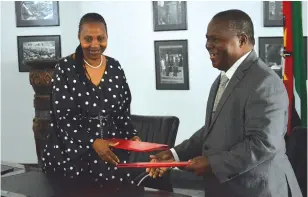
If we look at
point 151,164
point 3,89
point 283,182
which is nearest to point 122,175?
point 151,164

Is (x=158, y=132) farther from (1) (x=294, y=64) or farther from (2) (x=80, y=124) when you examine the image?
(1) (x=294, y=64)

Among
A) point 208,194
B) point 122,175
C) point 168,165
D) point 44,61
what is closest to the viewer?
point 168,165

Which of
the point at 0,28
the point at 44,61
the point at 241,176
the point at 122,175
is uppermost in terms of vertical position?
the point at 0,28

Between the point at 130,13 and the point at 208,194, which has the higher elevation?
the point at 130,13

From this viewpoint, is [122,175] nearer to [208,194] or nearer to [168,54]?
[208,194]

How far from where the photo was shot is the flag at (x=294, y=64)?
289 cm

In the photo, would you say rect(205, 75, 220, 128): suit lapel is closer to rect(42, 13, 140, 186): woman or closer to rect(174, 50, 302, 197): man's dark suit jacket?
rect(174, 50, 302, 197): man's dark suit jacket

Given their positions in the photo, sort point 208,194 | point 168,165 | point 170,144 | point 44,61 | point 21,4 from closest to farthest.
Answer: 1. point 168,165
2. point 208,194
3. point 170,144
4. point 44,61
5. point 21,4

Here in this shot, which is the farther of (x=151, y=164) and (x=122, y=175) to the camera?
(x=122, y=175)

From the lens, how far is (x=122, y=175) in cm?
224

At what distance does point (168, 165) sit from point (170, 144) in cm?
104

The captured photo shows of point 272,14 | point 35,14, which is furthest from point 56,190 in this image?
point 35,14

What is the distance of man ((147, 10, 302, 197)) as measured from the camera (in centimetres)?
152

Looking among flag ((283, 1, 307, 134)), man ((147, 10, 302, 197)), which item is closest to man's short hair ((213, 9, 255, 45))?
man ((147, 10, 302, 197))
